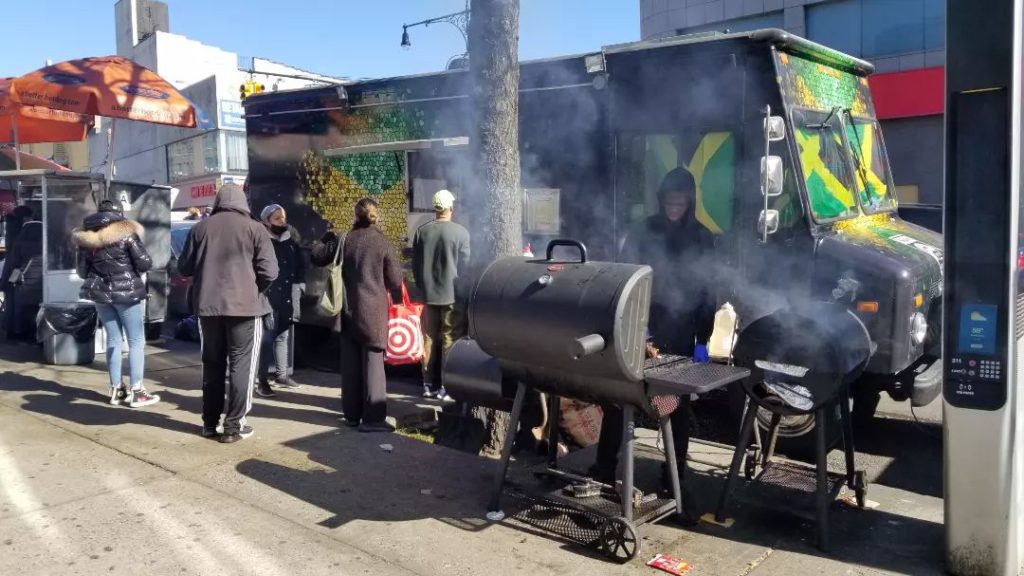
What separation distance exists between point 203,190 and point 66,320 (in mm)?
19531

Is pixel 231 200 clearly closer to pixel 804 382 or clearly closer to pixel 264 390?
pixel 264 390

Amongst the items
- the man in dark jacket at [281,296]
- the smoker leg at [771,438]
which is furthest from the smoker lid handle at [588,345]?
the man in dark jacket at [281,296]

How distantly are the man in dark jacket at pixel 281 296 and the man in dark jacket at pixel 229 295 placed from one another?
1.29m

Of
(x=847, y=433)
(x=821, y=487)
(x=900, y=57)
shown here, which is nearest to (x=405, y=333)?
(x=847, y=433)

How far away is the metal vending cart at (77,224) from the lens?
27.9ft

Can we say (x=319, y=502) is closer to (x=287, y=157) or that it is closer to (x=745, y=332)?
(x=745, y=332)

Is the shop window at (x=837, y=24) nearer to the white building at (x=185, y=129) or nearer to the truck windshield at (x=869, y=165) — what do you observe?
the truck windshield at (x=869, y=165)

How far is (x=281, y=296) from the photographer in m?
7.23

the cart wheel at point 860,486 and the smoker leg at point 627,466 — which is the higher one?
the smoker leg at point 627,466

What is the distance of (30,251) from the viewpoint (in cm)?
938

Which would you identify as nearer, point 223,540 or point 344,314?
point 223,540

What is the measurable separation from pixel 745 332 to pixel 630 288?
103 cm

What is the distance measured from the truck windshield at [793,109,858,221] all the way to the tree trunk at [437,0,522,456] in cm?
188

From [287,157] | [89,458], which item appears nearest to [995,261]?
[89,458]
